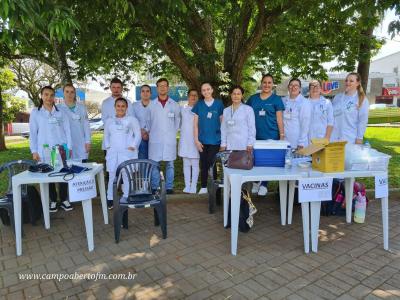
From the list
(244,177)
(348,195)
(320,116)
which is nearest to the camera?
(244,177)

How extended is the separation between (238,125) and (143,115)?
5.84ft

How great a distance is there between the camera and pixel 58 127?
4.82 m

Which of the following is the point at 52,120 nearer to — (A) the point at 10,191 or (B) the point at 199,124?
(A) the point at 10,191

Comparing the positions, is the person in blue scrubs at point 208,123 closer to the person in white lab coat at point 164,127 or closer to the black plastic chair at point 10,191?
the person in white lab coat at point 164,127

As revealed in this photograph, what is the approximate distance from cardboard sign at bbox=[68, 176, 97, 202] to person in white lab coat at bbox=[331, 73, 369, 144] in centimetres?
369

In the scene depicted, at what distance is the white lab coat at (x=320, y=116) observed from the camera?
518cm

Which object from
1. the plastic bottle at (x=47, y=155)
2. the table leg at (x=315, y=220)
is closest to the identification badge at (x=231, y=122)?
the table leg at (x=315, y=220)

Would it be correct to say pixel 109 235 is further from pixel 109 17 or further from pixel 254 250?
pixel 109 17

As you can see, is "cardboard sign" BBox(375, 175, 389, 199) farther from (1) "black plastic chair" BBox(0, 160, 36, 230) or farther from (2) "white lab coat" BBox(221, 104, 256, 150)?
(1) "black plastic chair" BBox(0, 160, 36, 230)

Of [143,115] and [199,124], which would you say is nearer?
[199,124]

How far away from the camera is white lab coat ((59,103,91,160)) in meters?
5.29

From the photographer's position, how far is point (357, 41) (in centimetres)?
838

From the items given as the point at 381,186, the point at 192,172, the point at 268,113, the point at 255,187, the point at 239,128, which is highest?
the point at 268,113

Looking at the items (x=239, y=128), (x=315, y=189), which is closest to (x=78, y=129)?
(x=239, y=128)
